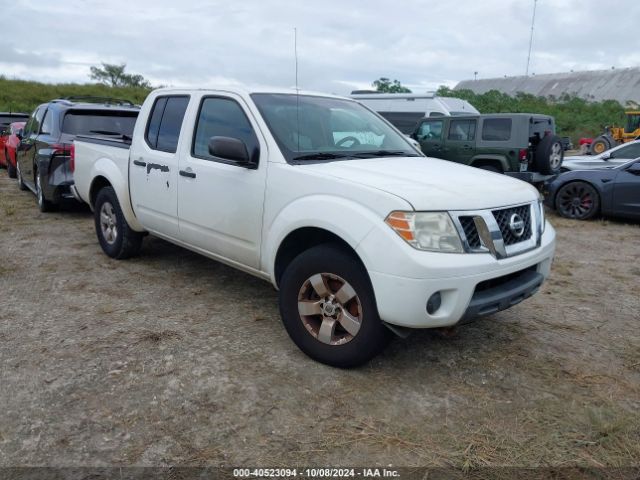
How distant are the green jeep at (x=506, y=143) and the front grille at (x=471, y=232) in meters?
7.55

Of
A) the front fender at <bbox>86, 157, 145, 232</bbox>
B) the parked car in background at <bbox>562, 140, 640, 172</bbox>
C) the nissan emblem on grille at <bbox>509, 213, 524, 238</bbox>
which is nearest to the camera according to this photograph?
the nissan emblem on grille at <bbox>509, 213, 524, 238</bbox>

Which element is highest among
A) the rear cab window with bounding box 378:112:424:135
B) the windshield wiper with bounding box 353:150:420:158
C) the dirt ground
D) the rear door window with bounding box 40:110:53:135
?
the rear cab window with bounding box 378:112:424:135


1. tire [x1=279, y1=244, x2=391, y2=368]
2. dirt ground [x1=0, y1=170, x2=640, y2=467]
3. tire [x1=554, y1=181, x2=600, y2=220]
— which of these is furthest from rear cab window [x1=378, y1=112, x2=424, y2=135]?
tire [x1=279, y1=244, x2=391, y2=368]

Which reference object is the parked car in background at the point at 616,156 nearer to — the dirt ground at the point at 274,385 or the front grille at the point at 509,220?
the dirt ground at the point at 274,385

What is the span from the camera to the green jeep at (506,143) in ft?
34.8

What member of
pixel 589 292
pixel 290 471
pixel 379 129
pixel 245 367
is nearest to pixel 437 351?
pixel 245 367

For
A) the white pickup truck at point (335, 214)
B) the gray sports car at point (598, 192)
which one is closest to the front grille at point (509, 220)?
the white pickup truck at point (335, 214)

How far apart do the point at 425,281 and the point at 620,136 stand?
88.7ft

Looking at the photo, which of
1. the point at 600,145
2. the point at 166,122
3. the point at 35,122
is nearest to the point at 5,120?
Answer: the point at 35,122

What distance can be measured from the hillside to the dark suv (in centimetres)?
2593

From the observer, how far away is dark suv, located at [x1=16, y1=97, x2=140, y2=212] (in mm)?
7219

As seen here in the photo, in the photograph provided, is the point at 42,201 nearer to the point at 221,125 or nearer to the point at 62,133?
the point at 62,133

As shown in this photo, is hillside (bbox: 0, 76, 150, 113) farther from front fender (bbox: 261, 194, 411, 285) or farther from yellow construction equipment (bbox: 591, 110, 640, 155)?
front fender (bbox: 261, 194, 411, 285)

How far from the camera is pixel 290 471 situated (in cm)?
237
